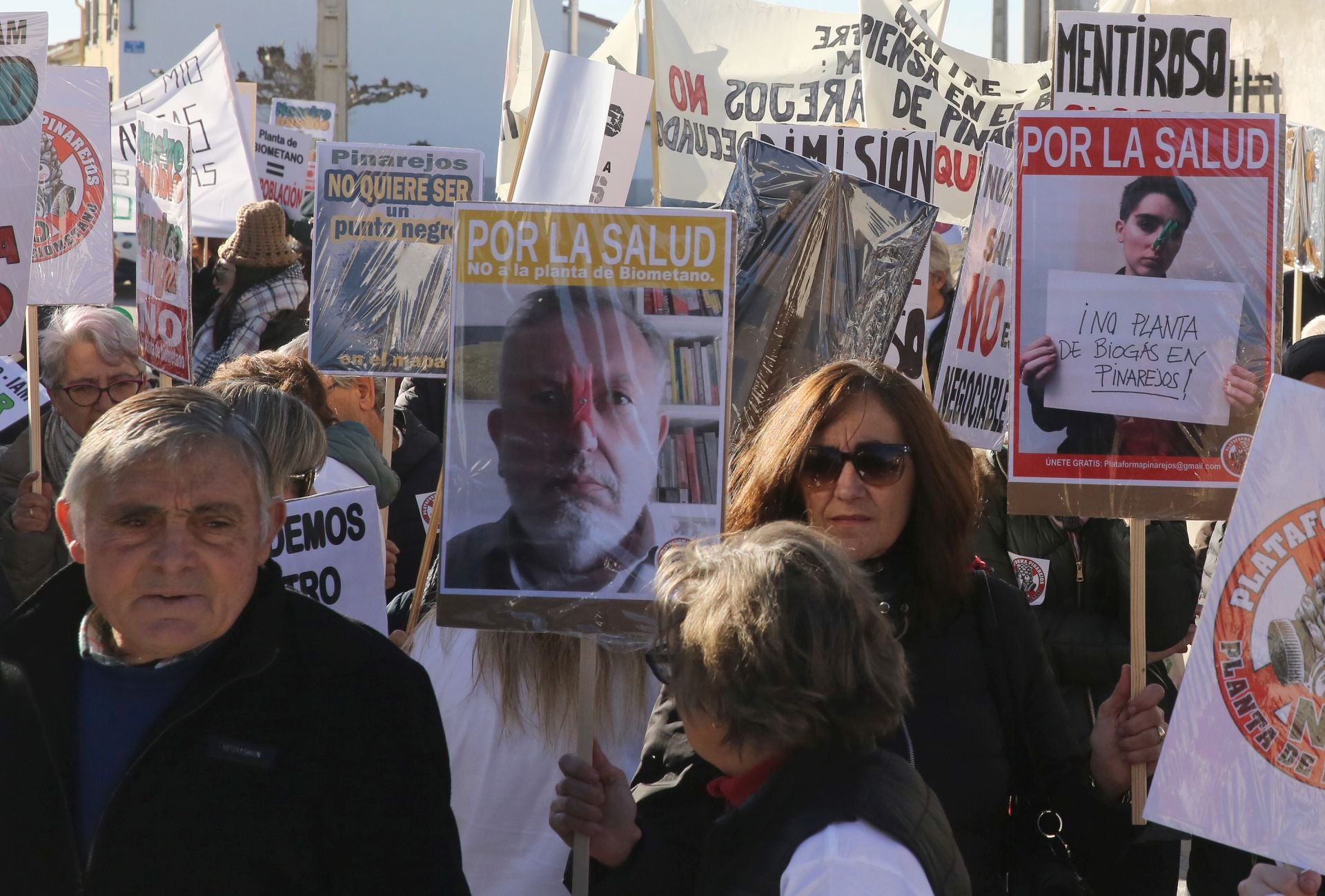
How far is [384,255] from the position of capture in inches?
199

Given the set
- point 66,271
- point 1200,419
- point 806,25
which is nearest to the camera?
point 1200,419

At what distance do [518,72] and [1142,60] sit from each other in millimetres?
4976

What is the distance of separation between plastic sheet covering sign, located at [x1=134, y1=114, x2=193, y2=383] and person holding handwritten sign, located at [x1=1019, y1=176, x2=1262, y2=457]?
9.40ft

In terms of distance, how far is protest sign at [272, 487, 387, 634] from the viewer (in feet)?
10.4

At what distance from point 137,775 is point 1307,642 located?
169 cm

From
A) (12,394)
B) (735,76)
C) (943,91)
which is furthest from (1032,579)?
Result: (735,76)

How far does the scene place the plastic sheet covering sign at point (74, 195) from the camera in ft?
15.2

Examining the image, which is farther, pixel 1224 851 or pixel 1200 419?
pixel 1224 851

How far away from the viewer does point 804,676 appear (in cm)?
178

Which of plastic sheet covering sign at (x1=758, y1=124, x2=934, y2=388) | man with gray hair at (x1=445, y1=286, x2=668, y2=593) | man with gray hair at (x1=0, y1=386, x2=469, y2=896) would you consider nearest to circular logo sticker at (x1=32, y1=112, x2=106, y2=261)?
plastic sheet covering sign at (x1=758, y1=124, x2=934, y2=388)

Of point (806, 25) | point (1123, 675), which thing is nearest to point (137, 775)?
point (1123, 675)

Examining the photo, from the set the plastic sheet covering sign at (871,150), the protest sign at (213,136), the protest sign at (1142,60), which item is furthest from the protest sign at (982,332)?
the protest sign at (213,136)

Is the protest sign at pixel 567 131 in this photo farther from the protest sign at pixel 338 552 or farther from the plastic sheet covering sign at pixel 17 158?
the protest sign at pixel 338 552

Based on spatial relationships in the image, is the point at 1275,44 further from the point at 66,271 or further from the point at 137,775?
the point at 137,775
